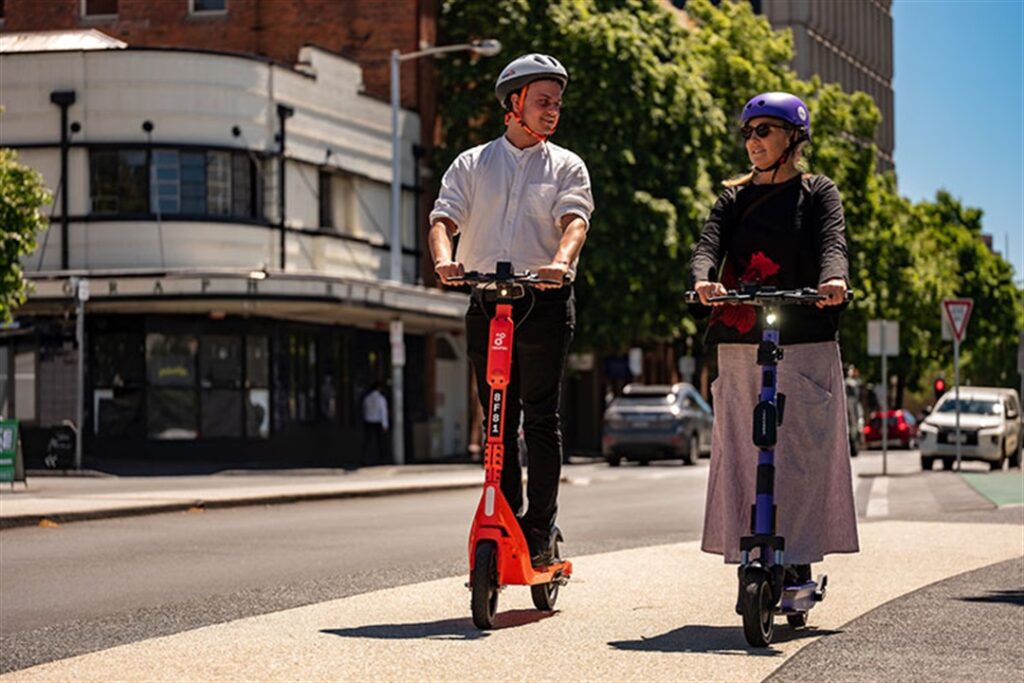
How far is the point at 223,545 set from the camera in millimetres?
14141

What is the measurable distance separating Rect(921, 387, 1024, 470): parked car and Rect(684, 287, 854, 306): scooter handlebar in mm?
29988

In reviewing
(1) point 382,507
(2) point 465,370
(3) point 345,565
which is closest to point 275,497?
(1) point 382,507

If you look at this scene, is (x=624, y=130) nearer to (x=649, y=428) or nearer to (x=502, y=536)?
(x=649, y=428)

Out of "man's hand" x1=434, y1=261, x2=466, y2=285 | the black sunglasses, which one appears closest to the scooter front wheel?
"man's hand" x1=434, y1=261, x2=466, y2=285

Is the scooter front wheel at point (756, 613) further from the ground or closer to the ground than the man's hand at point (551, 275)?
closer to the ground

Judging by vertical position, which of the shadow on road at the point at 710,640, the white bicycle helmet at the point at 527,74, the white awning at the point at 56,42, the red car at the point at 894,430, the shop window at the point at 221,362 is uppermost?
the white awning at the point at 56,42

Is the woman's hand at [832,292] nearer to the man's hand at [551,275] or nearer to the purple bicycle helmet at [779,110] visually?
the purple bicycle helmet at [779,110]

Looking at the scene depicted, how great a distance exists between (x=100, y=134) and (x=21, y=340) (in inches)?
159

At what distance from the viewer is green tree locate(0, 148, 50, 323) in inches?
1161

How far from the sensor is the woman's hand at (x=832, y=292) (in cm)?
757

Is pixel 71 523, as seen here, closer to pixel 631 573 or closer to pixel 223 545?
pixel 223 545

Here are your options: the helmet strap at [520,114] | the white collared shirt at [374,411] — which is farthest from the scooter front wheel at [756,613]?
the white collared shirt at [374,411]

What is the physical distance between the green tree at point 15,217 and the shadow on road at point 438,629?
73.5 feet

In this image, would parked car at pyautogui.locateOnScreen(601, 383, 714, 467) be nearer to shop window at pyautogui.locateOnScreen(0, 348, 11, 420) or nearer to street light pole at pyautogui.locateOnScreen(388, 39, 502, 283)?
street light pole at pyautogui.locateOnScreen(388, 39, 502, 283)
